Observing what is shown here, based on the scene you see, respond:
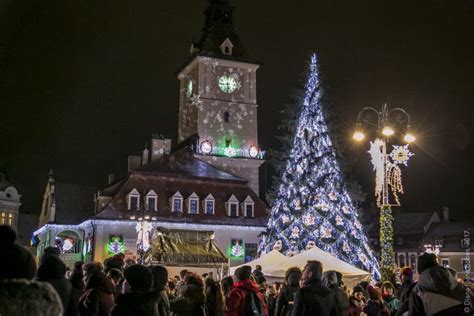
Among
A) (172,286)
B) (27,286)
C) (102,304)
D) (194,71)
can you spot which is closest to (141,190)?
(194,71)

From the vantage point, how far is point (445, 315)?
6.32m

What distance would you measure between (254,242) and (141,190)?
30.5ft

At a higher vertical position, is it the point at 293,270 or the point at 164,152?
A: the point at 164,152

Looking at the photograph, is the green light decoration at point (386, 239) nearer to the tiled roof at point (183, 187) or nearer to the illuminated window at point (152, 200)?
the tiled roof at point (183, 187)

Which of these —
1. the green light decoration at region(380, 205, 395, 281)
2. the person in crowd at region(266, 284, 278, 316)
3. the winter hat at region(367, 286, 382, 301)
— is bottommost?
the person in crowd at region(266, 284, 278, 316)

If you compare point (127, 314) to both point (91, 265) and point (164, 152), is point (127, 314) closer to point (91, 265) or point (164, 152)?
point (91, 265)

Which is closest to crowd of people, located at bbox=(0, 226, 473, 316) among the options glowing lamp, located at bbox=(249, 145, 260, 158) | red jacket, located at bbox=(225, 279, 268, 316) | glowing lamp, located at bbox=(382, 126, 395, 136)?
red jacket, located at bbox=(225, 279, 268, 316)

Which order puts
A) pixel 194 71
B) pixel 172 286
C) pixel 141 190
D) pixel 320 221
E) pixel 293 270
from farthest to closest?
pixel 194 71 < pixel 141 190 < pixel 320 221 < pixel 172 286 < pixel 293 270

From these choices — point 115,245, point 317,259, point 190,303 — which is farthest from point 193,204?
point 190,303

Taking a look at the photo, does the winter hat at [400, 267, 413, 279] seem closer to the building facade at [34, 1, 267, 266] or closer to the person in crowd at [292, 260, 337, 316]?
the person in crowd at [292, 260, 337, 316]

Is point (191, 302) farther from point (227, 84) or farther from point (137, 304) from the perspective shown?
point (227, 84)

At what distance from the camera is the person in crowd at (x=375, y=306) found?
33.0 ft

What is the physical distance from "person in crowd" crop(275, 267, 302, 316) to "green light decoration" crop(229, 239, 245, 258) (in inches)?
1383

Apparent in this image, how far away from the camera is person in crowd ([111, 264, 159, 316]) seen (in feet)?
21.2
